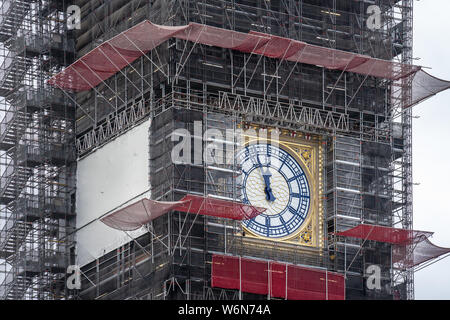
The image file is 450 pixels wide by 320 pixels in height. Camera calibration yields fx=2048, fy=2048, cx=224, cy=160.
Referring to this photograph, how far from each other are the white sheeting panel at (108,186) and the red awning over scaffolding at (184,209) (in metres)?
2.41

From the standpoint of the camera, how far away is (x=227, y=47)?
104125 mm

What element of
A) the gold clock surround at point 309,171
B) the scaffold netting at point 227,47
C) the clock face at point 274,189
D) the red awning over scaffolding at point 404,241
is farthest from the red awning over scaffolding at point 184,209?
the scaffold netting at point 227,47

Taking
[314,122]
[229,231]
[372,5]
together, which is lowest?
[229,231]

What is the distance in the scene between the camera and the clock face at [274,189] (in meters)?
103

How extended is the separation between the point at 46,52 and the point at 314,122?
16.7m

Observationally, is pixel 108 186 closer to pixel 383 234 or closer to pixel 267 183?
pixel 267 183

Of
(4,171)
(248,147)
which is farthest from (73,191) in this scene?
(248,147)

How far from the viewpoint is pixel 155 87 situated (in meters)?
104

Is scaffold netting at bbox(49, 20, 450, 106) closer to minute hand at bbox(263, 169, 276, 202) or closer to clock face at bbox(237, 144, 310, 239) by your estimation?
clock face at bbox(237, 144, 310, 239)

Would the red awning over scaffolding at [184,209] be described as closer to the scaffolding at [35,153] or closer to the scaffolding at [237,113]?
the scaffolding at [237,113]

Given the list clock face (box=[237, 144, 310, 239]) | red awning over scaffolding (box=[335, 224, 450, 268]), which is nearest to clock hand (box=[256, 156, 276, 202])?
clock face (box=[237, 144, 310, 239])

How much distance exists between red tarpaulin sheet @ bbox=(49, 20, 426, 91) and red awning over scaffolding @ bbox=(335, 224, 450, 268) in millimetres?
9040

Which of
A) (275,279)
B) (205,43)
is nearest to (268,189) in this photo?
(275,279)

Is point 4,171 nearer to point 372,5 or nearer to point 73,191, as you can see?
point 73,191
